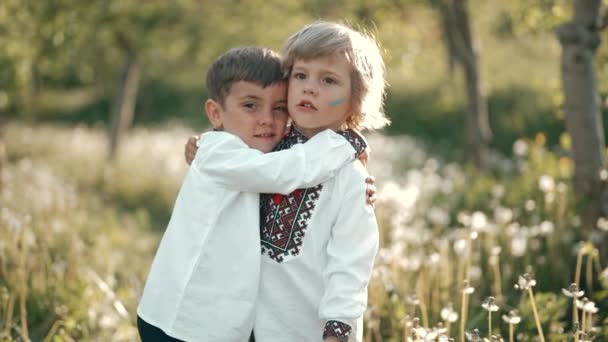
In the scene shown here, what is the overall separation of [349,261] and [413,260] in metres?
2.44

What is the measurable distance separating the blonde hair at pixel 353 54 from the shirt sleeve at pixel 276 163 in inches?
7.5

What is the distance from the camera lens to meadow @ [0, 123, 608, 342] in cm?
394

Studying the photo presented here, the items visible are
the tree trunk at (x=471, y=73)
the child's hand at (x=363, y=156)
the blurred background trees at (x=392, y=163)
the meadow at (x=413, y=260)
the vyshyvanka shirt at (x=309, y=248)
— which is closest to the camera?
the vyshyvanka shirt at (x=309, y=248)

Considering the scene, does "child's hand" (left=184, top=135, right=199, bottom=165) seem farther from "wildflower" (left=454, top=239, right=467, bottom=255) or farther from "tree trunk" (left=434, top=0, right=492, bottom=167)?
"tree trunk" (left=434, top=0, right=492, bottom=167)

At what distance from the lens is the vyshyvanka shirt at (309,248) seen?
2564mm

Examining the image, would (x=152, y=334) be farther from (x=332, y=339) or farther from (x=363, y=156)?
(x=363, y=156)

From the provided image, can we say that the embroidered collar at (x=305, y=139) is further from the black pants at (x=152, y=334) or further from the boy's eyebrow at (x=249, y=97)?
the black pants at (x=152, y=334)

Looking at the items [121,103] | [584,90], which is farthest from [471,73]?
[121,103]

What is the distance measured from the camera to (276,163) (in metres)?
2.54

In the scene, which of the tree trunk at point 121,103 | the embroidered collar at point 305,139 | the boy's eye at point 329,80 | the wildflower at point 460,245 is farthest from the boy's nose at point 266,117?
the tree trunk at point 121,103

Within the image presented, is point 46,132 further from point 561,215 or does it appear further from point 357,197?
point 357,197

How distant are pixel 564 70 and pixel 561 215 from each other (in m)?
1.16

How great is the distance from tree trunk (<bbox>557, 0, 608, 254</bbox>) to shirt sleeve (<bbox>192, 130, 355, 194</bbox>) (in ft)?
10.3

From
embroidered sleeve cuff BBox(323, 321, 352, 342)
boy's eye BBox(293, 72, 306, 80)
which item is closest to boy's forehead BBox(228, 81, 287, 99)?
boy's eye BBox(293, 72, 306, 80)
